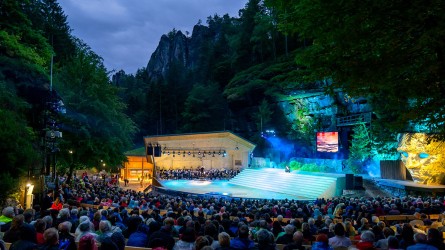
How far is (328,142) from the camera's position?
96.1 ft

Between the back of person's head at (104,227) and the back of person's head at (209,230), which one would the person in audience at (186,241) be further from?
the back of person's head at (104,227)

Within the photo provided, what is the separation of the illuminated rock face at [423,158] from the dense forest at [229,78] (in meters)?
1.12

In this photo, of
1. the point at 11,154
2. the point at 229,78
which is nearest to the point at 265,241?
the point at 11,154

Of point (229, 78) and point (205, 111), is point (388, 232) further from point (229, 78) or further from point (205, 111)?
point (229, 78)

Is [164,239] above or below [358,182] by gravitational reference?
above

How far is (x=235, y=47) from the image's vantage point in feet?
175

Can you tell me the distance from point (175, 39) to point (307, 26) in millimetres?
81140

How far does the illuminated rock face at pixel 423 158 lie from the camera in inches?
745

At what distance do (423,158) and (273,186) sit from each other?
36.0 ft

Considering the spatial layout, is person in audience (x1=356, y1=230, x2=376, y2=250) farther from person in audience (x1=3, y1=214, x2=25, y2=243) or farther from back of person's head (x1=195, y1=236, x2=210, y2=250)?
person in audience (x1=3, y1=214, x2=25, y2=243)

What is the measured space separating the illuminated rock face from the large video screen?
24.5ft

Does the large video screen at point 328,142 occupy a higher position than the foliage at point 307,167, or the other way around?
the large video screen at point 328,142

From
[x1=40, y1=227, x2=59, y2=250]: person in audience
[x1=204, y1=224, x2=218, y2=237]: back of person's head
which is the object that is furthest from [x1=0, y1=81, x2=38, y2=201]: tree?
[x1=204, y1=224, x2=218, y2=237]: back of person's head

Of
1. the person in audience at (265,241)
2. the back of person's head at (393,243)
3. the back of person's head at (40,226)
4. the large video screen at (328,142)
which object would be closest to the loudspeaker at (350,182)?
the large video screen at (328,142)
